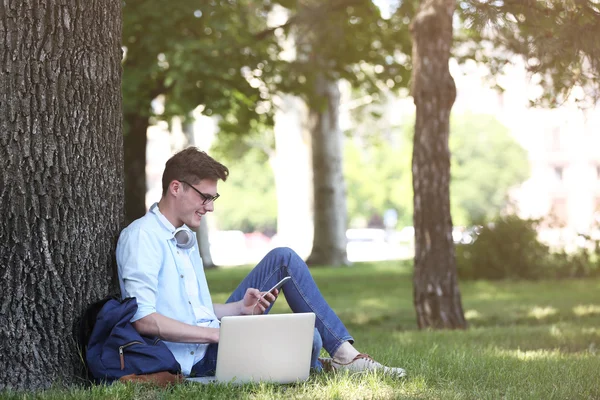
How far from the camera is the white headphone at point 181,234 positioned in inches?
201

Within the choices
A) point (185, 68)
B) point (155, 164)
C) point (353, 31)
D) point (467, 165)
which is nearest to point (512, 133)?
point (467, 165)

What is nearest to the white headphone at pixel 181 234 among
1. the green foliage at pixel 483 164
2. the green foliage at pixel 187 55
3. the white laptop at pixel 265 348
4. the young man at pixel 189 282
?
the young man at pixel 189 282

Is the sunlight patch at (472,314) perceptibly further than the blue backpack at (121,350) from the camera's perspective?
Yes

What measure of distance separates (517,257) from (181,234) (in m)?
15.2

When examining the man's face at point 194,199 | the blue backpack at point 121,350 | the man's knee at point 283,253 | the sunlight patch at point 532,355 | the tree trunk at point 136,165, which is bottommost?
the sunlight patch at point 532,355

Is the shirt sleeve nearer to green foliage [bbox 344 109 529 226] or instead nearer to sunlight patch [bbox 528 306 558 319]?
sunlight patch [bbox 528 306 558 319]

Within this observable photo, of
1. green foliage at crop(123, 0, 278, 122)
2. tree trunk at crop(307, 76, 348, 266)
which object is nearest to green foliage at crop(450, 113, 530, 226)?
tree trunk at crop(307, 76, 348, 266)

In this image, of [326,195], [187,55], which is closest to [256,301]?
[187,55]

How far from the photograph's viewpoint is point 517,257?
19.4m

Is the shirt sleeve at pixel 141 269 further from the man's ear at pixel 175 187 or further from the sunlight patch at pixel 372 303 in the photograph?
the sunlight patch at pixel 372 303

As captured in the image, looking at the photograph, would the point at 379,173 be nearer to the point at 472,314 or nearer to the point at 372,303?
the point at 372,303

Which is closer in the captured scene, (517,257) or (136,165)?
(136,165)

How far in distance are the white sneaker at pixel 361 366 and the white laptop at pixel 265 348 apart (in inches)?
18.0

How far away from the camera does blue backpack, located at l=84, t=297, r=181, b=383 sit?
15.5 ft
